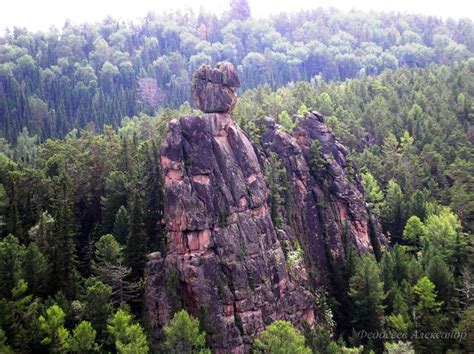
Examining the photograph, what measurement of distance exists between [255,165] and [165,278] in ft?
56.7

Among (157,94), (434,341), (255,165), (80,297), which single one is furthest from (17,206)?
(157,94)

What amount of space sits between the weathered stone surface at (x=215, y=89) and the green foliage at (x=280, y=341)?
26.1 metres

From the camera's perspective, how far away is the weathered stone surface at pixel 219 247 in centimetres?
5375

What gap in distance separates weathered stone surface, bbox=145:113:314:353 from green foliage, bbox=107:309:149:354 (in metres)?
5.63

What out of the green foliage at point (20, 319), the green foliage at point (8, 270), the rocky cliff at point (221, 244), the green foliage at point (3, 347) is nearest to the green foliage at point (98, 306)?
the rocky cliff at point (221, 244)

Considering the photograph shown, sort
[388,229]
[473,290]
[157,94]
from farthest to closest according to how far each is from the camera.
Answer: [157,94], [388,229], [473,290]

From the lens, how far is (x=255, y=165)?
204 feet

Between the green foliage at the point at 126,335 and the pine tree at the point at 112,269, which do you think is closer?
the green foliage at the point at 126,335

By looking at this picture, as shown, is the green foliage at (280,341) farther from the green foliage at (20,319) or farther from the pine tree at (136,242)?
the green foliage at (20,319)

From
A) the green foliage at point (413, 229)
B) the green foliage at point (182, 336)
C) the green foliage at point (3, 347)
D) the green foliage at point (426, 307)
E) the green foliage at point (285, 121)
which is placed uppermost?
the green foliage at point (285, 121)

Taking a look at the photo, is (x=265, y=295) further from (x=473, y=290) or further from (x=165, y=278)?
(x=473, y=290)

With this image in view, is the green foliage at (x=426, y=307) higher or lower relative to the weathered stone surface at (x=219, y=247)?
lower

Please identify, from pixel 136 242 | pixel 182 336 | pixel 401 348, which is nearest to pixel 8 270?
pixel 136 242

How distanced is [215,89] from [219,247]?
→ 19158 mm
